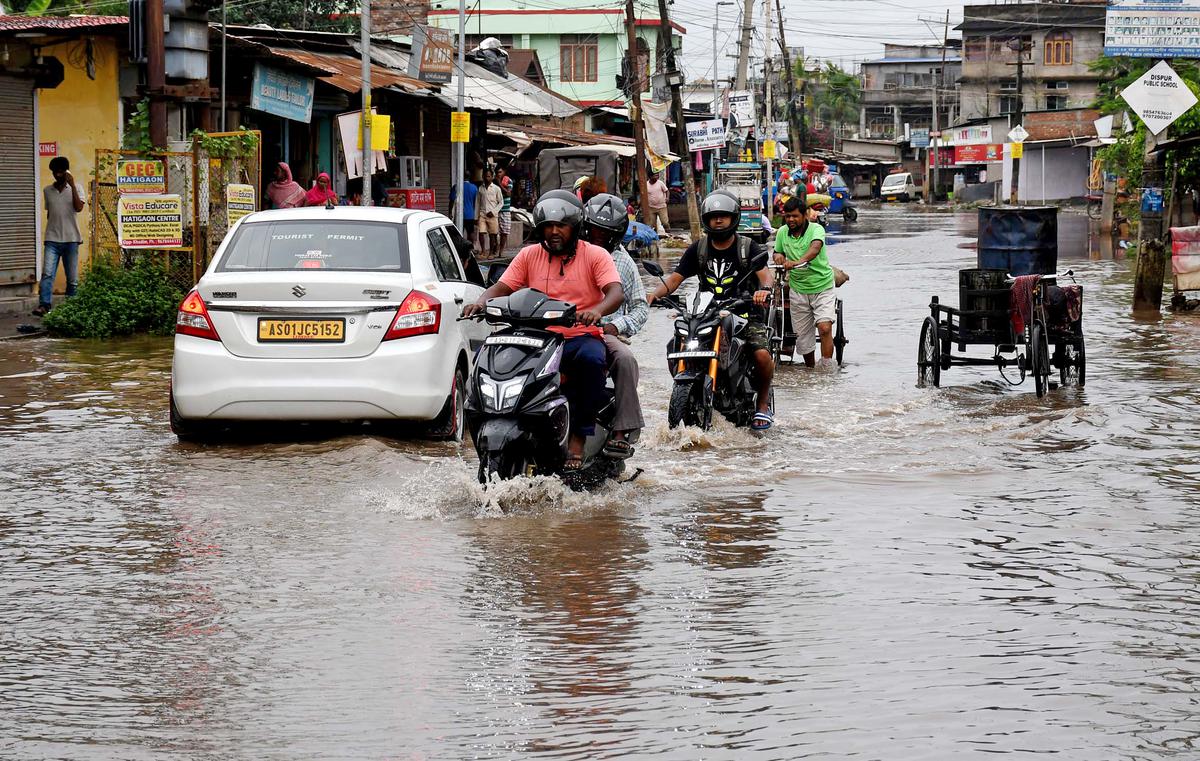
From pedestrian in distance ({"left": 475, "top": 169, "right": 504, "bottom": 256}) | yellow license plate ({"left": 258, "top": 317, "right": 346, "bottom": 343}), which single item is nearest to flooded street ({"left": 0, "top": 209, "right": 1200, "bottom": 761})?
yellow license plate ({"left": 258, "top": 317, "right": 346, "bottom": 343})

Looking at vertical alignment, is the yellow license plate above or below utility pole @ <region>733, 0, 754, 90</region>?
below

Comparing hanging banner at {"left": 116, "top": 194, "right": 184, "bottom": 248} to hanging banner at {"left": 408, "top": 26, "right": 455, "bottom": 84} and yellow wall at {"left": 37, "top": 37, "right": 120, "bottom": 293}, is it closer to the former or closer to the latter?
yellow wall at {"left": 37, "top": 37, "right": 120, "bottom": 293}

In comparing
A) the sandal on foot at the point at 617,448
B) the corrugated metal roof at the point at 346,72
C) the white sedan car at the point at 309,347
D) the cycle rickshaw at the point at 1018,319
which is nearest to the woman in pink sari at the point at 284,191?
the corrugated metal roof at the point at 346,72

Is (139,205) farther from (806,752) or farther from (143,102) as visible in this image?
(806,752)

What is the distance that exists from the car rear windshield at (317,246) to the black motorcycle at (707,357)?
1.87m

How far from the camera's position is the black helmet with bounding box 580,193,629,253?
907cm

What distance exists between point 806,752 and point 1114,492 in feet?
16.3

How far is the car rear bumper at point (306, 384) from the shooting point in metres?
10.0

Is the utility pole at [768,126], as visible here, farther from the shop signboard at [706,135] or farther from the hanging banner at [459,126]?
the hanging banner at [459,126]

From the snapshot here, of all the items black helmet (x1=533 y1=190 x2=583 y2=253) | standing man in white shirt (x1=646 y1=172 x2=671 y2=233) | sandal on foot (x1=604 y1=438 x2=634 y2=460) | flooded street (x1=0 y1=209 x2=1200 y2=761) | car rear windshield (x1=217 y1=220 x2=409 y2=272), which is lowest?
flooded street (x1=0 y1=209 x2=1200 y2=761)

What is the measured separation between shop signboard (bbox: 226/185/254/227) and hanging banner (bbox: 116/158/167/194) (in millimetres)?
778

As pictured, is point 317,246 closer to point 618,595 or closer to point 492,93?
point 618,595

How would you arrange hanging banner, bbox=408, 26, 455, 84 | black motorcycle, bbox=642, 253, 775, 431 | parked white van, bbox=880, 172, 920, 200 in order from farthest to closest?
parked white van, bbox=880, 172, 920, 200
hanging banner, bbox=408, 26, 455, 84
black motorcycle, bbox=642, 253, 775, 431

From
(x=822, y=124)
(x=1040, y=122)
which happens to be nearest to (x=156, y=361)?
(x=1040, y=122)
